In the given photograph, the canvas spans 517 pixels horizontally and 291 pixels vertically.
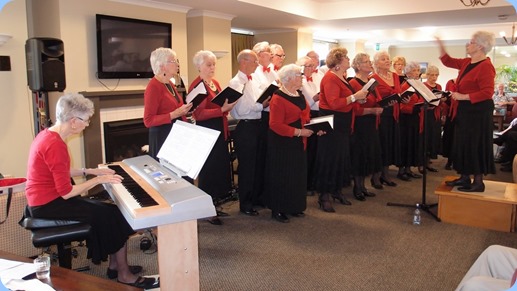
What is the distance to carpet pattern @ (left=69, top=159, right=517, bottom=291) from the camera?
2791 mm

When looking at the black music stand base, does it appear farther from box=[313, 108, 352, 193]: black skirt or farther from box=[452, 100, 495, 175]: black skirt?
box=[313, 108, 352, 193]: black skirt

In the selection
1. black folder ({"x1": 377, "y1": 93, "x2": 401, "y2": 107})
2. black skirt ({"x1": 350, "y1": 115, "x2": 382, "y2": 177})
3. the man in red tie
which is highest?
the man in red tie

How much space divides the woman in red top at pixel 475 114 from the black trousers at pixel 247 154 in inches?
70.9

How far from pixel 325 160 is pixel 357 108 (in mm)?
681

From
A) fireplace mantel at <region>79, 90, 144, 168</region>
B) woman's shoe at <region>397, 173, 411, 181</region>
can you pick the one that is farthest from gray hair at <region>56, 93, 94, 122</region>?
woman's shoe at <region>397, 173, 411, 181</region>

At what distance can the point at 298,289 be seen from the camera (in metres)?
2.67

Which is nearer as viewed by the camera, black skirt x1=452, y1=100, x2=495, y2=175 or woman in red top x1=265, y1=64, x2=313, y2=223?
woman in red top x1=265, y1=64, x2=313, y2=223

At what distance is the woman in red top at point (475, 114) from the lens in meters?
3.60

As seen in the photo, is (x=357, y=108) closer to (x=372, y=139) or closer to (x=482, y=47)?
(x=372, y=139)

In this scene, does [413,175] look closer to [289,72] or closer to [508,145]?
[508,145]

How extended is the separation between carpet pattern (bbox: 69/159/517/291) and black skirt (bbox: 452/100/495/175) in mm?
568

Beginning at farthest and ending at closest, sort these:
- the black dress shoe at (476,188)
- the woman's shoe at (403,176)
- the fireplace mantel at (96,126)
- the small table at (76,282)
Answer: the woman's shoe at (403,176) → the fireplace mantel at (96,126) → the black dress shoe at (476,188) → the small table at (76,282)

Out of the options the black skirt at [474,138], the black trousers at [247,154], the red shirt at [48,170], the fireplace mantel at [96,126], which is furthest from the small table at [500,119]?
the red shirt at [48,170]

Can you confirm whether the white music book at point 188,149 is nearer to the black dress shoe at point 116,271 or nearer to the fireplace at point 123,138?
the black dress shoe at point 116,271
